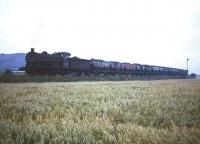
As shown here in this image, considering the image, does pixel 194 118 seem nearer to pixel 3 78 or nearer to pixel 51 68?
pixel 3 78

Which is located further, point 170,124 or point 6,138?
point 170,124

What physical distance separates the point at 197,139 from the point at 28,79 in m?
27.5

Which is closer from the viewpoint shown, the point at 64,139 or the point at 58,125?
the point at 64,139

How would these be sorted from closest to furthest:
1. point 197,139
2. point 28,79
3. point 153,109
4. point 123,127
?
point 197,139
point 123,127
point 153,109
point 28,79

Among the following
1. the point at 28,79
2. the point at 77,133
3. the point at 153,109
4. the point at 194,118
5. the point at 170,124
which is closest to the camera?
the point at 77,133

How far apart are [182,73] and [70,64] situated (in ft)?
177

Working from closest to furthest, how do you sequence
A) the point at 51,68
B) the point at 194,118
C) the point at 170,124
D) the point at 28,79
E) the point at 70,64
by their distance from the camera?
1. the point at 170,124
2. the point at 194,118
3. the point at 28,79
4. the point at 51,68
5. the point at 70,64

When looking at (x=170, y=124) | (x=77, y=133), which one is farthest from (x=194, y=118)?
(x=77, y=133)

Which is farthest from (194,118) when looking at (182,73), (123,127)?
(182,73)

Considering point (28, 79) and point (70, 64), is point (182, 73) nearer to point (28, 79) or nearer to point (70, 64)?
point (70, 64)

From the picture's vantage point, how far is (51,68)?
3712cm

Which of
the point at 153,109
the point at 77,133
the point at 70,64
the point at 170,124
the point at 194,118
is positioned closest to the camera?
the point at 77,133

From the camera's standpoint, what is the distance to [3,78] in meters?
30.0

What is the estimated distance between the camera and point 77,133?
3.96 meters
